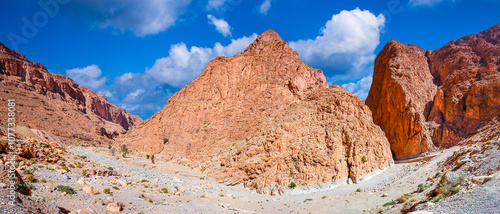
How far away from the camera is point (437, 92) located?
60.8 m

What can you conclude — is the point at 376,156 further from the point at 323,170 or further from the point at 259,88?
the point at 259,88

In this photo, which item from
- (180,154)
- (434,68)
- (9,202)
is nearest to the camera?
(9,202)

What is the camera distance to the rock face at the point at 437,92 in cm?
5322

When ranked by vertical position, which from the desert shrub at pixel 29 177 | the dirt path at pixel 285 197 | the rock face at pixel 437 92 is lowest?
the dirt path at pixel 285 197

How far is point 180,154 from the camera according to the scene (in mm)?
50906

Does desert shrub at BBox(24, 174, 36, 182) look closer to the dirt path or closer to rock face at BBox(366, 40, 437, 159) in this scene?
the dirt path

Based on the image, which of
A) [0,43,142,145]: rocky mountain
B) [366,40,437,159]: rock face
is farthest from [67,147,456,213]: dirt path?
[0,43,142,145]: rocky mountain

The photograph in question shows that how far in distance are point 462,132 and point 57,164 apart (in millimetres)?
66593

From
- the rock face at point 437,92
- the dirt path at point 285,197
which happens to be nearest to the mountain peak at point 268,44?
the rock face at point 437,92

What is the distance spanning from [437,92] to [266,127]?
4515 centimetres

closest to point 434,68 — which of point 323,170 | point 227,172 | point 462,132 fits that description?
point 462,132

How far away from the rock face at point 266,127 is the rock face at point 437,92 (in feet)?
65.5

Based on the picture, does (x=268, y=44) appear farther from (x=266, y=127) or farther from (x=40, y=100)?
(x=40, y=100)

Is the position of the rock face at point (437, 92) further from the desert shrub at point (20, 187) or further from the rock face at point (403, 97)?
the desert shrub at point (20, 187)
